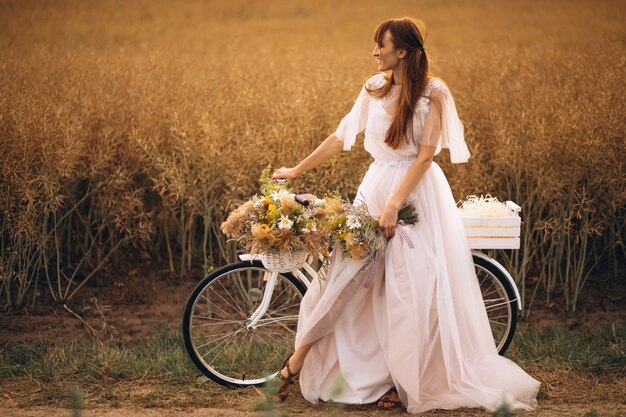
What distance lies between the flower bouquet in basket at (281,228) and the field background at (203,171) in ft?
5.42

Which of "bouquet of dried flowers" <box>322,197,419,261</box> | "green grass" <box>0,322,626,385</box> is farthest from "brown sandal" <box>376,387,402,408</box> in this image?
"green grass" <box>0,322,626,385</box>

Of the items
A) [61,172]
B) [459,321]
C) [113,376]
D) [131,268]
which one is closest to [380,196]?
[459,321]

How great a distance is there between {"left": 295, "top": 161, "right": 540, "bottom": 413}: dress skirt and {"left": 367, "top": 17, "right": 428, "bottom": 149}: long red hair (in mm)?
236

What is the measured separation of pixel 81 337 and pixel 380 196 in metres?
2.71

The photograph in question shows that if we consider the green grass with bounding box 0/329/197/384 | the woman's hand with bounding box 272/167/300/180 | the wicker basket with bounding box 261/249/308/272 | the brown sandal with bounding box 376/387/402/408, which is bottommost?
the green grass with bounding box 0/329/197/384

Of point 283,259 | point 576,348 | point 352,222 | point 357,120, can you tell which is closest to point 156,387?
point 283,259

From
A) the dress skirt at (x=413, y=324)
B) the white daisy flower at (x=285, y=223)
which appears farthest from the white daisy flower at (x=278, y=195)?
the dress skirt at (x=413, y=324)

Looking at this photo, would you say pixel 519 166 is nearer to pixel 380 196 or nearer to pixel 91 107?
pixel 380 196

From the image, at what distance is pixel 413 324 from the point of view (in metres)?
4.18

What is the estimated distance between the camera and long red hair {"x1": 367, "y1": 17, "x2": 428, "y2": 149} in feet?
13.6

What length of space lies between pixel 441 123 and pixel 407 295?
0.92 m

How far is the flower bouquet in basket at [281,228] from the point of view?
4.14 metres

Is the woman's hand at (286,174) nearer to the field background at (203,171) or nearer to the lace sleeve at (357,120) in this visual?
the lace sleeve at (357,120)

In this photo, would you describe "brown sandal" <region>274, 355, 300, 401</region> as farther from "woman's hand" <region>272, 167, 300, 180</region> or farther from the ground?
"woman's hand" <region>272, 167, 300, 180</region>
